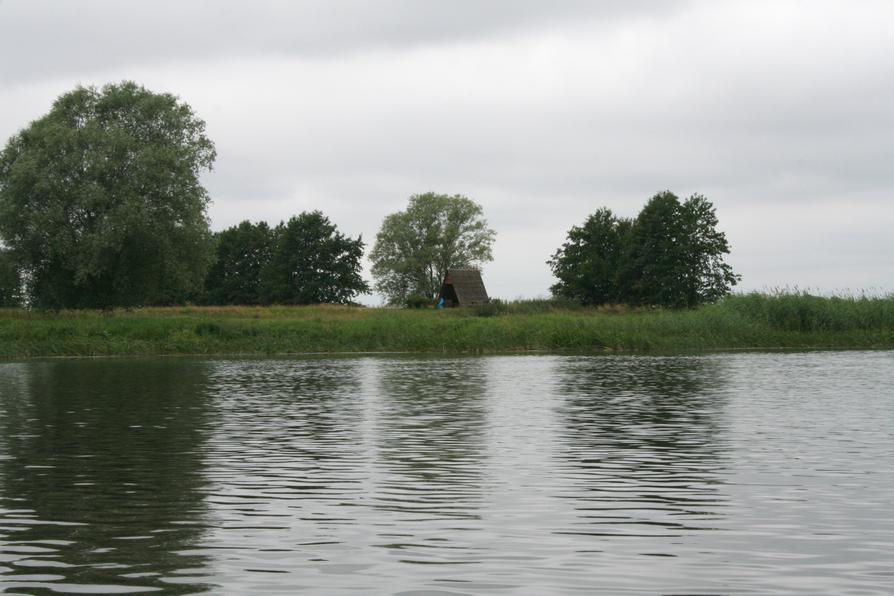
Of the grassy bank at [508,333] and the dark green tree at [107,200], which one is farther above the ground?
the dark green tree at [107,200]

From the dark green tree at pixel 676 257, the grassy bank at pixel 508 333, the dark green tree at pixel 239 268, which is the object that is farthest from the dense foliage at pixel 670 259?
the dark green tree at pixel 239 268

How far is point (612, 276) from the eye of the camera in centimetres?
10412

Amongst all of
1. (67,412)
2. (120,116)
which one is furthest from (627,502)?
(120,116)

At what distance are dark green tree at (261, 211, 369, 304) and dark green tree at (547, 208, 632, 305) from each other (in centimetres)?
2949

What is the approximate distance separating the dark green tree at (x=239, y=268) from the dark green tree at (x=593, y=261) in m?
42.9

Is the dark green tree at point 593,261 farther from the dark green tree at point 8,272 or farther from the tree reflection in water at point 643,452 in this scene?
the tree reflection in water at point 643,452

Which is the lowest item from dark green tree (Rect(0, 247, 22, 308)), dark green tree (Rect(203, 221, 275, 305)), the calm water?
the calm water

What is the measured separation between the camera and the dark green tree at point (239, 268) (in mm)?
138125

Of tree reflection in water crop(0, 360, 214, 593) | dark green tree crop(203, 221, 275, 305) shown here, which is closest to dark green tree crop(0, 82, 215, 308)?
tree reflection in water crop(0, 360, 214, 593)

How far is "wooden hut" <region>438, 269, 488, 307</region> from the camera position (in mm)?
119812

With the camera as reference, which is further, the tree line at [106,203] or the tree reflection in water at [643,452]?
the tree line at [106,203]

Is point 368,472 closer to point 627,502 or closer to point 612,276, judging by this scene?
point 627,502

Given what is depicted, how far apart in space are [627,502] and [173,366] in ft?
123

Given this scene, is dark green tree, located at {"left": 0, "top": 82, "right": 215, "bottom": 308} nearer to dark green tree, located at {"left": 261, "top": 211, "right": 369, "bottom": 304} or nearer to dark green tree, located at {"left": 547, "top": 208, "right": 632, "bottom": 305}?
dark green tree, located at {"left": 547, "top": 208, "right": 632, "bottom": 305}
